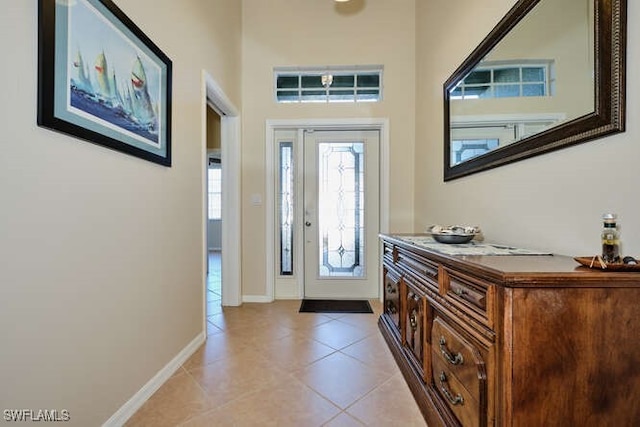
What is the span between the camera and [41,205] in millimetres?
1103

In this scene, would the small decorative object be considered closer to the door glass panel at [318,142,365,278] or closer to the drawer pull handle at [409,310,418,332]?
the drawer pull handle at [409,310,418,332]

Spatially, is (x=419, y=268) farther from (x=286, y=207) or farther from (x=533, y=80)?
(x=286, y=207)

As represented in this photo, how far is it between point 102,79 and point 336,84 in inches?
103

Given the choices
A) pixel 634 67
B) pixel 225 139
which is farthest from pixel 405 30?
pixel 634 67

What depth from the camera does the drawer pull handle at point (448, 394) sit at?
1209 millimetres

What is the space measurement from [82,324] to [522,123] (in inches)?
89.2

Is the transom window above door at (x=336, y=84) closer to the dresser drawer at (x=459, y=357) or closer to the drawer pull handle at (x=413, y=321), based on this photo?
the drawer pull handle at (x=413, y=321)

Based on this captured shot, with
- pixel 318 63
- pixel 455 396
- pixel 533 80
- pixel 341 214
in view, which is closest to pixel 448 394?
pixel 455 396

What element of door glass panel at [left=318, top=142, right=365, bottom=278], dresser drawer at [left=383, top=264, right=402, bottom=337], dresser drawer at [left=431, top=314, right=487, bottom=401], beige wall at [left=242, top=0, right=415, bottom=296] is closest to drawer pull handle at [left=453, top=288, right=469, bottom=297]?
dresser drawer at [left=431, top=314, right=487, bottom=401]

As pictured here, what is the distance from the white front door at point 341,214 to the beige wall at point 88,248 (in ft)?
5.14

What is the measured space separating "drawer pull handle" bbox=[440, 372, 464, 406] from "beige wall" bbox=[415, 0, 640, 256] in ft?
2.48

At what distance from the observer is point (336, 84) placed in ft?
→ 11.7

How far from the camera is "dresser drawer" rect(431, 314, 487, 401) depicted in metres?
1.05

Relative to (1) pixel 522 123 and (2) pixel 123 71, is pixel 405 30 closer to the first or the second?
(1) pixel 522 123
